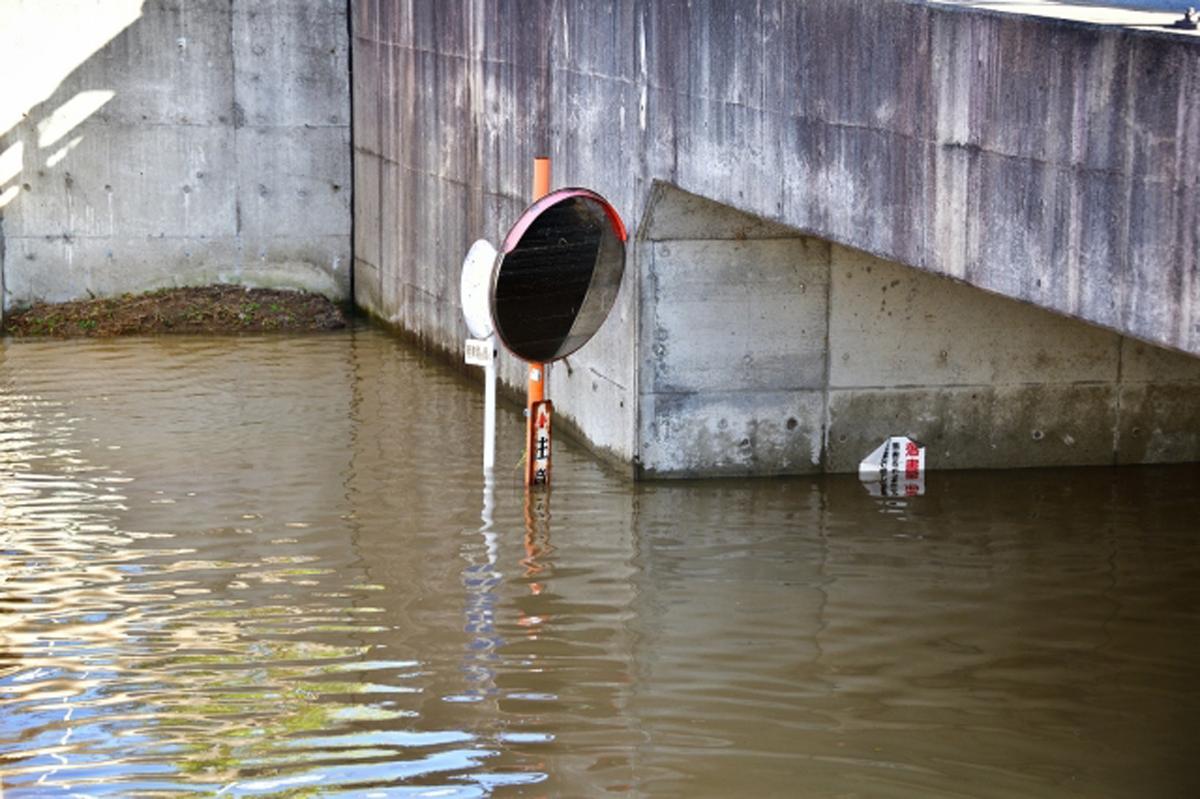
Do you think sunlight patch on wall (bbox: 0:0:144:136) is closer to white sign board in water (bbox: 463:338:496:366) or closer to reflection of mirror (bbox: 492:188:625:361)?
white sign board in water (bbox: 463:338:496:366)

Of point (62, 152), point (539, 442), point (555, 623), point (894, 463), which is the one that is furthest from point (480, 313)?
point (62, 152)

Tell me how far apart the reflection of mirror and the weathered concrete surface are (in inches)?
15.5

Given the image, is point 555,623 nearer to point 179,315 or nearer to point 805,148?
point 805,148

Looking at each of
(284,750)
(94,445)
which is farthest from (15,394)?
(284,750)

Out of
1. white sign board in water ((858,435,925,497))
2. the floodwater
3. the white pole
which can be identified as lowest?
the floodwater

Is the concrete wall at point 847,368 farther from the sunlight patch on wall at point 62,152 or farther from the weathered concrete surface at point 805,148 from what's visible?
the sunlight patch on wall at point 62,152

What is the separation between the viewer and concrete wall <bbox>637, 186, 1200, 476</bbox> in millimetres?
12820

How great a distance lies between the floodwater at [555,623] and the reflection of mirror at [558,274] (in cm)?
107

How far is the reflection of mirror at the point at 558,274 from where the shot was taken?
38.9 ft

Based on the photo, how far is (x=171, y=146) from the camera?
63.9ft

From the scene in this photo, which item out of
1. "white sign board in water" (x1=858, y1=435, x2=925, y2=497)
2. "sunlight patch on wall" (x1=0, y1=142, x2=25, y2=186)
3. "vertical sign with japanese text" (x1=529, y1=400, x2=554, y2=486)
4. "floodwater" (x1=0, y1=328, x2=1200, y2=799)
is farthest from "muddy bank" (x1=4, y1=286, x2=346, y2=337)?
"white sign board in water" (x1=858, y1=435, x2=925, y2=497)

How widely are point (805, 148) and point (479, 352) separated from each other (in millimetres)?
2997

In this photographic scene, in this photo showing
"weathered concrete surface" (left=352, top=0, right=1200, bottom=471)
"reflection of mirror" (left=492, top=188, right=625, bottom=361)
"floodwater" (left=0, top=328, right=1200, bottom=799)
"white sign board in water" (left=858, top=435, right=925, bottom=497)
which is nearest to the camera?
"weathered concrete surface" (left=352, top=0, right=1200, bottom=471)

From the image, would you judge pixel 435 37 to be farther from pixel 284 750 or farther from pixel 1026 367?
pixel 284 750
